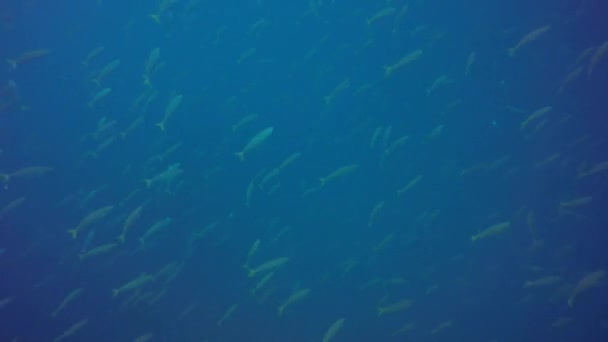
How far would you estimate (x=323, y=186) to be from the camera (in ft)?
44.1

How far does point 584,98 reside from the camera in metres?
12.6

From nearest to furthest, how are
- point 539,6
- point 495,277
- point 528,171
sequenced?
1. point 495,277
2. point 528,171
3. point 539,6

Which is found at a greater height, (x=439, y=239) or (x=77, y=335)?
(x=77, y=335)

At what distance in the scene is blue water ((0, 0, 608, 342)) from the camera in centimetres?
1068

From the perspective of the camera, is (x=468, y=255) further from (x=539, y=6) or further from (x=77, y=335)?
(x=77, y=335)

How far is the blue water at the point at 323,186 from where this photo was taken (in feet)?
35.0

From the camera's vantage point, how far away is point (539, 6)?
44.6 feet

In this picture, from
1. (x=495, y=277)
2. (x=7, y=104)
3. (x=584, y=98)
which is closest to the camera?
(x=7, y=104)

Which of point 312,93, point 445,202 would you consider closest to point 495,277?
point 445,202

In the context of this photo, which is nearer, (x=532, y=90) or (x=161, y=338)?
(x=161, y=338)

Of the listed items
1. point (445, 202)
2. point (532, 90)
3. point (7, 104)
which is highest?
point (7, 104)

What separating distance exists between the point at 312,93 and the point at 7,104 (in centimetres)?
903

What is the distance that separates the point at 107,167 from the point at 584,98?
14.0 metres

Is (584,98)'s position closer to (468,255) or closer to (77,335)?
(468,255)
